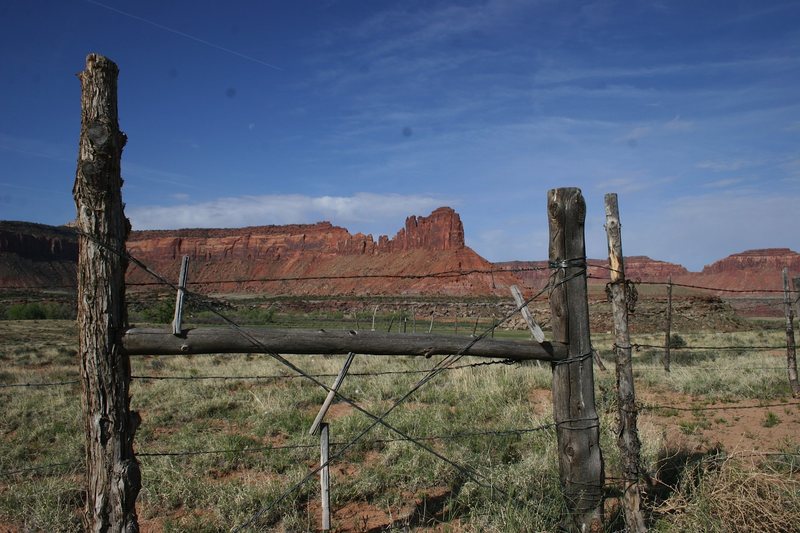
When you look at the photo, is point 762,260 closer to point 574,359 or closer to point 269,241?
point 269,241

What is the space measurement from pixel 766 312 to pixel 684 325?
55.3 m

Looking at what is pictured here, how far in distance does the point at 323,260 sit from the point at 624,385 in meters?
137

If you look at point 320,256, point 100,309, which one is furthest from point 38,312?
point 320,256

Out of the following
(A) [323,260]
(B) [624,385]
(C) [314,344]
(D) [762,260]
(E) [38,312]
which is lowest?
(B) [624,385]

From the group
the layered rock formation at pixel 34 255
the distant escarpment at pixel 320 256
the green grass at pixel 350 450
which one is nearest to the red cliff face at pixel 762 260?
the distant escarpment at pixel 320 256

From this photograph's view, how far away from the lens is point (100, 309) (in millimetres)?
3232

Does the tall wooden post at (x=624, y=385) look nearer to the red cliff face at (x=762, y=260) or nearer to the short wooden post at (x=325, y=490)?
the short wooden post at (x=325, y=490)

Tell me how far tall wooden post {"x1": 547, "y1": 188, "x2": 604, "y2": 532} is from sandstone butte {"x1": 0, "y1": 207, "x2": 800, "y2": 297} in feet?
279

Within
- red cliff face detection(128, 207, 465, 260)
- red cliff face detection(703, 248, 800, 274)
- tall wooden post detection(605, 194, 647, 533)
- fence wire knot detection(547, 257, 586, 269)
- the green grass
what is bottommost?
the green grass

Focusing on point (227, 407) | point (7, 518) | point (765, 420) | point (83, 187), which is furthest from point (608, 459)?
point (227, 407)

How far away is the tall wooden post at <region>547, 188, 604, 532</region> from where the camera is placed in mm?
3924

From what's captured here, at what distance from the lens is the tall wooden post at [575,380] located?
12.9 ft

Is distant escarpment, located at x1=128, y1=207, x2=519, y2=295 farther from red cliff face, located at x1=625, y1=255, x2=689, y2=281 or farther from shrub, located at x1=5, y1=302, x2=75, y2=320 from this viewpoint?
red cliff face, located at x1=625, y1=255, x2=689, y2=281

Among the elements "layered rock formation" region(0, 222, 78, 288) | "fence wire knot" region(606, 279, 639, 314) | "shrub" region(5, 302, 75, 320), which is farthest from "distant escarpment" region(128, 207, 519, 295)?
"fence wire knot" region(606, 279, 639, 314)
